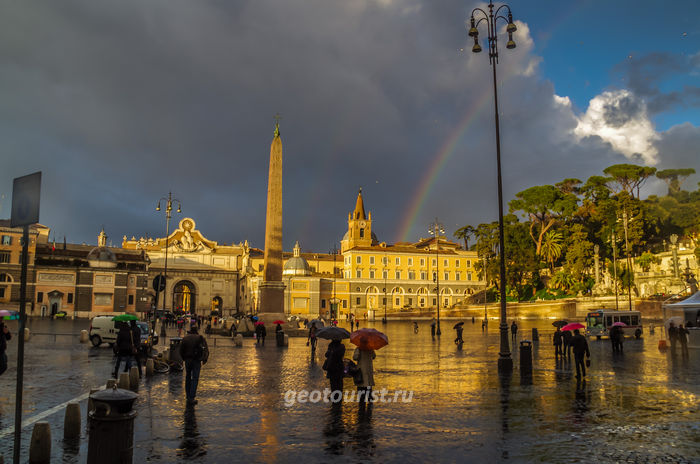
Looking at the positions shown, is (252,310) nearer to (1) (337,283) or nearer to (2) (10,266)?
(1) (337,283)

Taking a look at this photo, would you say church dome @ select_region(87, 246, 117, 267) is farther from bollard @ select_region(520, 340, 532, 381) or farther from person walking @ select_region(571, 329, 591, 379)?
person walking @ select_region(571, 329, 591, 379)

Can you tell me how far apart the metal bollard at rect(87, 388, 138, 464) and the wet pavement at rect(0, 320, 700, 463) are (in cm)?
101

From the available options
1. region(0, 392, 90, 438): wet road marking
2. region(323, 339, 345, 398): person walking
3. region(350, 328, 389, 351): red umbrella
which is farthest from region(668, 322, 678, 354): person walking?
region(0, 392, 90, 438): wet road marking

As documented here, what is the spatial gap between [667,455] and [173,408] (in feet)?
26.7

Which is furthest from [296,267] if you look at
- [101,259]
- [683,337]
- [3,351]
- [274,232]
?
[3,351]

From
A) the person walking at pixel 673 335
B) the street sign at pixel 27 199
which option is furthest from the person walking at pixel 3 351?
the person walking at pixel 673 335

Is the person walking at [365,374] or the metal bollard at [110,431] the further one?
the person walking at [365,374]

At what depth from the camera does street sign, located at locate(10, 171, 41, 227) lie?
5.68 metres

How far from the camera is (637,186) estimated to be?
72.2 meters

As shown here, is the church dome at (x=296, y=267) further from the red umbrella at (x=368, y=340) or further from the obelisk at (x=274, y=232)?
the red umbrella at (x=368, y=340)

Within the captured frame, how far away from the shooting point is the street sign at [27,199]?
568 cm

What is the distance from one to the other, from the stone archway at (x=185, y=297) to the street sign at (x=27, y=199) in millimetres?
86813

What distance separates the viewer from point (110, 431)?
233 inches

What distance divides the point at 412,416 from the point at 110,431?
5.36 meters
